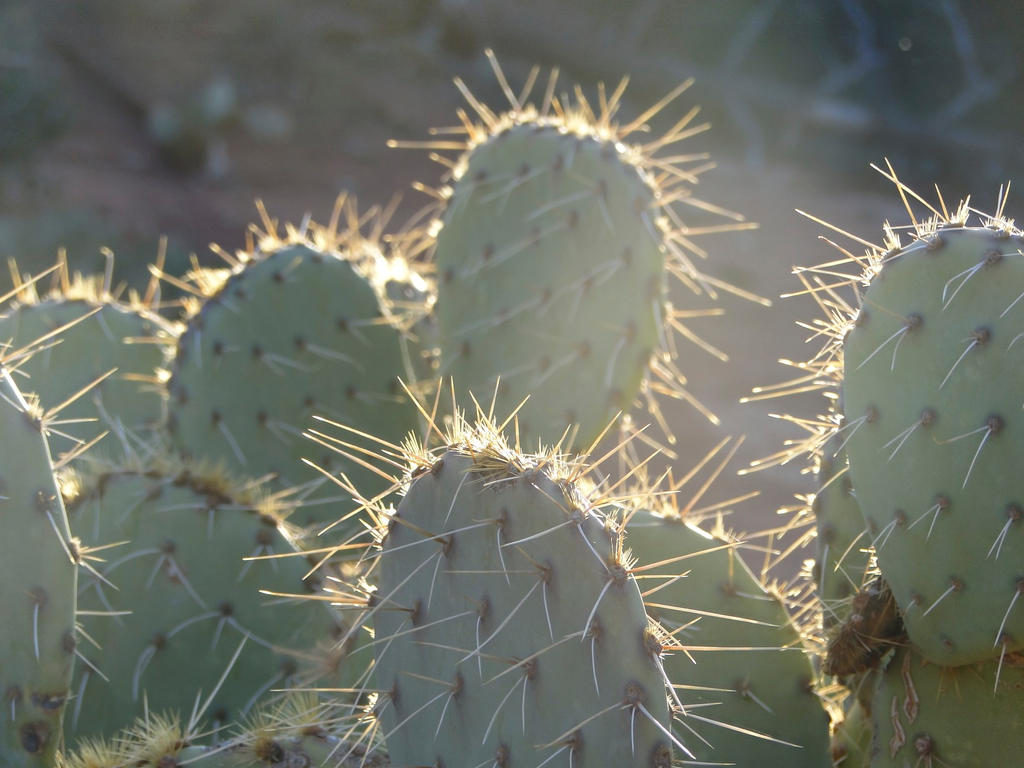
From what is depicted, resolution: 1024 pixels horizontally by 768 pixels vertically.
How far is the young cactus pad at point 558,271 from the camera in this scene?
65.6 inches

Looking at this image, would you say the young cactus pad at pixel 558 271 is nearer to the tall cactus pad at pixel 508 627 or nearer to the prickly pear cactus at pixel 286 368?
the prickly pear cactus at pixel 286 368

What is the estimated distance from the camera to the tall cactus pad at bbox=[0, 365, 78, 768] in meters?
1.05

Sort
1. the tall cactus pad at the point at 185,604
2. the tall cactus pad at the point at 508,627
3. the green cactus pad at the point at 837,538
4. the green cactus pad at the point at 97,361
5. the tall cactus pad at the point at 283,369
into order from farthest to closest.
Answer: the green cactus pad at the point at 97,361 < the tall cactus pad at the point at 283,369 < the tall cactus pad at the point at 185,604 < the green cactus pad at the point at 837,538 < the tall cactus pad at the point at 508,627

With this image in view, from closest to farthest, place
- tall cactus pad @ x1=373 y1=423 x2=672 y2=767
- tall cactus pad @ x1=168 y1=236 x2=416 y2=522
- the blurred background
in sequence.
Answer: tall cactus pad @ x1=373 y1=423 x2=672 y2=767
tall cactus pad @ x1=168 y1=236 x2=416 y2=522
the blurred background

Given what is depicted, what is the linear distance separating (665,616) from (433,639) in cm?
34

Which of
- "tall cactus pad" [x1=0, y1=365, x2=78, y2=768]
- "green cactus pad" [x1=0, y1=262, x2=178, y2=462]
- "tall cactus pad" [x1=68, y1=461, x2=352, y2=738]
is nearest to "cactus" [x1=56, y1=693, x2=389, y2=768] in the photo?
"tall cactus pad" [x1=0, y1=365, x2=78, y2=768]

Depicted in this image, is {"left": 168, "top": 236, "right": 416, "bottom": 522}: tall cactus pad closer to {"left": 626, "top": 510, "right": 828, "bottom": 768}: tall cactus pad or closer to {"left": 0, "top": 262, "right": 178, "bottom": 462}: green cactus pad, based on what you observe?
{"left": 0, "top": 262, "right": 178, "bottom": 462}: green cactus pad

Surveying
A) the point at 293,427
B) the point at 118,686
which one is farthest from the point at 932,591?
the point at 293,427

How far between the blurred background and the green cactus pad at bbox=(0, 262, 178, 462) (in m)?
3.22

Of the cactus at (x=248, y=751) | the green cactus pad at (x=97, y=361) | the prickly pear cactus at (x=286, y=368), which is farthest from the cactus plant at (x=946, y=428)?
the green cactus pad at (x=97, y=361)

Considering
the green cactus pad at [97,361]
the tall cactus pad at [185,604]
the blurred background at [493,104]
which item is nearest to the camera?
the tall cactus pad at [185,604]

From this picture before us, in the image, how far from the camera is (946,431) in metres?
0.99

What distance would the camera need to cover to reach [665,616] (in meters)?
1.22

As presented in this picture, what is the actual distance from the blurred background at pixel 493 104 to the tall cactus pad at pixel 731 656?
140 inches
